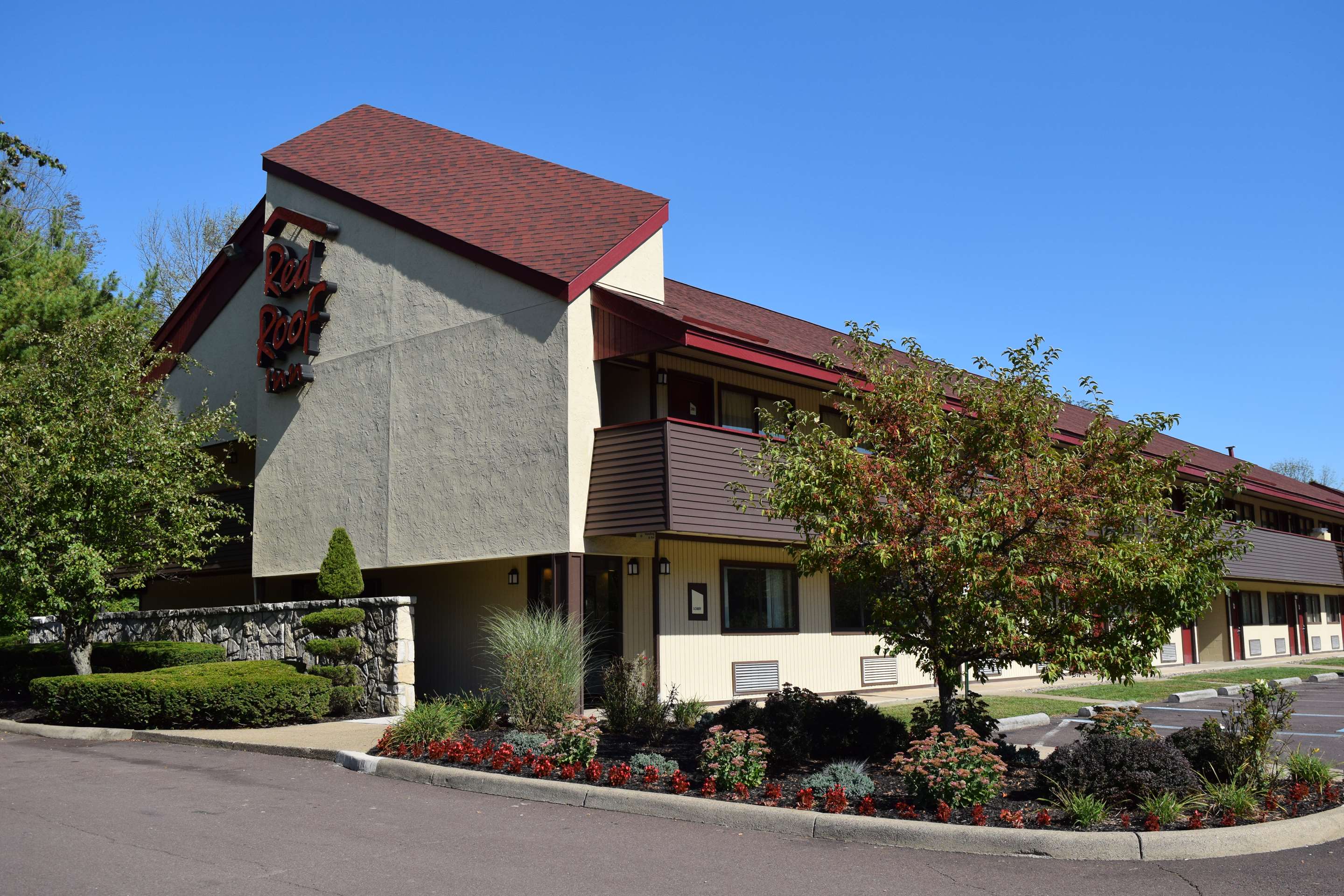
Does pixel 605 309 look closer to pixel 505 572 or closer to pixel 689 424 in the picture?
pixel 689 424

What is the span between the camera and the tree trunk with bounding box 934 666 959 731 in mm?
10766

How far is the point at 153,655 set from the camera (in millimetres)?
19672

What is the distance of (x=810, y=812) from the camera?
8758 mm

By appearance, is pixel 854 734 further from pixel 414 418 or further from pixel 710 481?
pixel 414 418

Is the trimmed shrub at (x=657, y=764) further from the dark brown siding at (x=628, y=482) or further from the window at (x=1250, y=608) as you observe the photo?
the window at (x=1250, y=608)

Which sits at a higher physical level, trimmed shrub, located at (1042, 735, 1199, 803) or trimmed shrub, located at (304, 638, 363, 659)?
trimmed shrub, located at (304, 638, 363, 659)

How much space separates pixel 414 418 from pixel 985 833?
13789 mm

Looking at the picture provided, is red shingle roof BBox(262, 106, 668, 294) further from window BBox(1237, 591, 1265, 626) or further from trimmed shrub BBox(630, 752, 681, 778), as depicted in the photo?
window BBox(1237, 591, 1265, 626)

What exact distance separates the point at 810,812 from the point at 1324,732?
390 inches

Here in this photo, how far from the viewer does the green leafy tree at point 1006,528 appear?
33.5 ft

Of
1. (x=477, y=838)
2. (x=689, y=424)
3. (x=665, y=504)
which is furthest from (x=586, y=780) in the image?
(x=689, y=424)

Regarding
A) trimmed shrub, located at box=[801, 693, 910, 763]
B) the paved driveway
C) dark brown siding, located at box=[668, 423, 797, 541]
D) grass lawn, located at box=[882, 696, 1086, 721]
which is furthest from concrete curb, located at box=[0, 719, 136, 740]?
grass lawn, located at box=[882, 696, 1086, 721]

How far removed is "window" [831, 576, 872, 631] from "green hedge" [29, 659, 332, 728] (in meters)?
9.55

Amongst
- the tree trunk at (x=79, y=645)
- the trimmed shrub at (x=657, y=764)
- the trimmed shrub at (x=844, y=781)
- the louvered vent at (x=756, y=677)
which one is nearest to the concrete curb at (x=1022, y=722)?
the louvered vent at (x=756, y=677)
